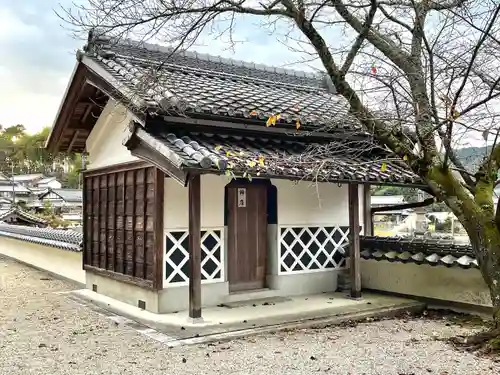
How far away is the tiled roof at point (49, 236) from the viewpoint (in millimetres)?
13009

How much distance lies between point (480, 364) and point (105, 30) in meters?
6.16

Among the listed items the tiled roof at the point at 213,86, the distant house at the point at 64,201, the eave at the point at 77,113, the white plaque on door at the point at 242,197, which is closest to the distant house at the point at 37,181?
the distant house at the point at 64,201

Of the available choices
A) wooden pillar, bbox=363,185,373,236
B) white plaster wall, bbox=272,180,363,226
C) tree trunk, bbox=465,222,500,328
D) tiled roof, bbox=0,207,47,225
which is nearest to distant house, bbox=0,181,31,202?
tiled roof, bbox=0,207,47,225

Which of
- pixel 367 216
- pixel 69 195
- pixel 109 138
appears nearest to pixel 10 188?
pixel 69 195

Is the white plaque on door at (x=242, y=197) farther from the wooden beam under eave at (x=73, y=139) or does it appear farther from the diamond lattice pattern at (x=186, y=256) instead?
the wooden beam under eave at (x=73, y=139)

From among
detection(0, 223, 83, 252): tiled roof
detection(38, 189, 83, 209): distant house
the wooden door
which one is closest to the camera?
the wooden door

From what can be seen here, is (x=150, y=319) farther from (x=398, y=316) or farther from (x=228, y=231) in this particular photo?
(x=398, y=316)

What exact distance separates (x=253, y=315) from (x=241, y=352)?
1777mm

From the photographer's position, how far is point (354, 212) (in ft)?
31.7

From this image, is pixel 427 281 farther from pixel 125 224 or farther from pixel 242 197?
pixel 125 224

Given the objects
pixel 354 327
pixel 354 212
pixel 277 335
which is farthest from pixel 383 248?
pixel 277 335

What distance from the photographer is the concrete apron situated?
7.29 m

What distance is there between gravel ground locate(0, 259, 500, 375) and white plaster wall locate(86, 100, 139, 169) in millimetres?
3217

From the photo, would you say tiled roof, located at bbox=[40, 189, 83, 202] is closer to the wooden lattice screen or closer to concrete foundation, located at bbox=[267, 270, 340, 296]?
the wooden lattice screen
